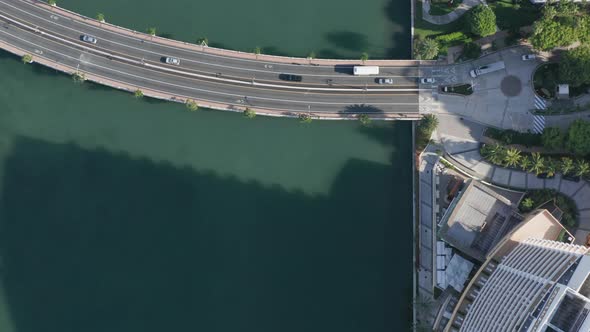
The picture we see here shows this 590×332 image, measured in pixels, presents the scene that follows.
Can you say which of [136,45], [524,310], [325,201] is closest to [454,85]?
[325,201]

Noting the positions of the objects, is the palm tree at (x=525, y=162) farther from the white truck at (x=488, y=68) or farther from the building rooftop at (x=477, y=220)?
the white truck at (x=488, y=68)

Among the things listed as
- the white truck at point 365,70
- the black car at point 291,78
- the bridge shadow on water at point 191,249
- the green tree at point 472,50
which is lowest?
the bridge shadow on water at point 191,249

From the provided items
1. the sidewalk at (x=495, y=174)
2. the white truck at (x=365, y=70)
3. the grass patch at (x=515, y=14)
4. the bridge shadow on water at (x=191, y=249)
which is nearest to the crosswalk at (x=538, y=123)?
the sidewalk at (x=495, y=174)

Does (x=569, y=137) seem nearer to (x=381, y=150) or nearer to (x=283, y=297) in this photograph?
(x=381, y=150)

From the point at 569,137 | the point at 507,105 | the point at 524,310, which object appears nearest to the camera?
the point at 524,310

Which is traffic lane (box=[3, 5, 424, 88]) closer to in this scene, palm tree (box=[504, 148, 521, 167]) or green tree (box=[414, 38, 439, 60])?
green tree (box=[414, 38, 439, 60])

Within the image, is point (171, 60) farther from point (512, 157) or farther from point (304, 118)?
point (512, 157)
